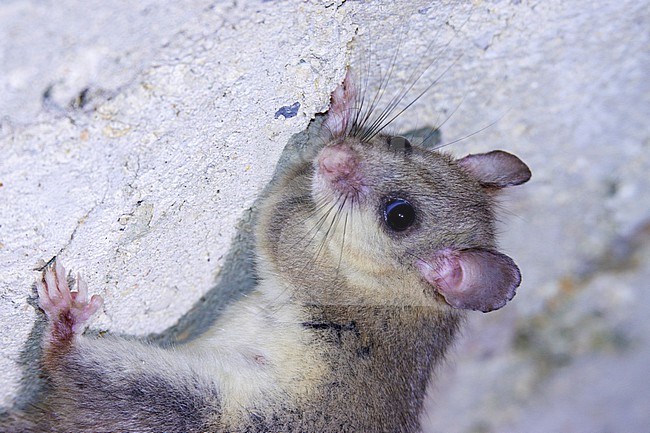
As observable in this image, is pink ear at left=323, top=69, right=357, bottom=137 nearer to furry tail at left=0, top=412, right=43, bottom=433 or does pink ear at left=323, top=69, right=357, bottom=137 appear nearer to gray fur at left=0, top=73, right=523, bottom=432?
gray fur at left=0, top=73, right=523, bottom=432

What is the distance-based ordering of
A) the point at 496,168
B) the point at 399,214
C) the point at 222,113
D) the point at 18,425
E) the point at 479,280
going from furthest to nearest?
the point at 496,168 → the point at 399,214 → the point at 18,425 → the point at 479,280 → the point at 222,113

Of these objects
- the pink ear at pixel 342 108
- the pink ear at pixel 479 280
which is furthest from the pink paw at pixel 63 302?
the pink ear at pixel 479 280

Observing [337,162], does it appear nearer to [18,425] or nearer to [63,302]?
[63,302]

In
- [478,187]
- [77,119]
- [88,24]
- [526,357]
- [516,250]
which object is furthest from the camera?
[526,357]

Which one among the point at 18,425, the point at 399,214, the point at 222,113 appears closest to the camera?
the point at 222,113

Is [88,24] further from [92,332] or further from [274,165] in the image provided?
[92,332]

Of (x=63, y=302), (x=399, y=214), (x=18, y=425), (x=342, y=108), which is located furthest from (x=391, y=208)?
(x=18, y=425)

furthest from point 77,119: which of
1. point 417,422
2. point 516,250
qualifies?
point 516,250
